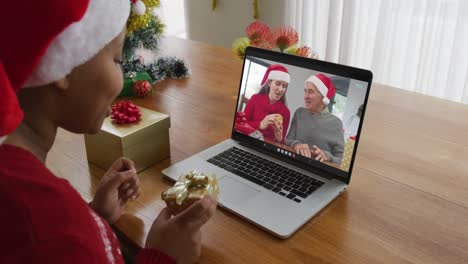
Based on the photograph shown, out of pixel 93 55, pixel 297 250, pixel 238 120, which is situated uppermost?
pixel 93 55

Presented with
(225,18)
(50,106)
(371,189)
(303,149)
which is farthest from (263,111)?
(225,18)

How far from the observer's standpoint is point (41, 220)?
1.76ft

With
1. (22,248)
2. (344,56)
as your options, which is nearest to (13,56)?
(22,248)

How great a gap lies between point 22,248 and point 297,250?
43 centimetres

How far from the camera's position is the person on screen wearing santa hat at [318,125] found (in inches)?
36.3

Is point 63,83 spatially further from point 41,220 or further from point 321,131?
point 321,131

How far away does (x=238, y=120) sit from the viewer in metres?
1.08

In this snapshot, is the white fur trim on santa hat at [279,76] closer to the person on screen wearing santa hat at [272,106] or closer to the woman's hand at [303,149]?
the person on screen wearing santa hat at [272,106]

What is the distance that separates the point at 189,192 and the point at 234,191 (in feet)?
0.47

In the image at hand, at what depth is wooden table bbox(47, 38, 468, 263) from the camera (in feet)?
2.50

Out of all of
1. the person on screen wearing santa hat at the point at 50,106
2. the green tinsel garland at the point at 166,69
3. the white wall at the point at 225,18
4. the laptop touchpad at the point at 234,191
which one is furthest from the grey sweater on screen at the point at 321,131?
the white wall at the point at 225,18

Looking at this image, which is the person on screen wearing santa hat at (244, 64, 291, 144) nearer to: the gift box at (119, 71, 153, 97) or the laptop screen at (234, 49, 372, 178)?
the laptop screen at (234, 49, 372, 178)

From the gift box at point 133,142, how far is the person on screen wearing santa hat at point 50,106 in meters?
0.28

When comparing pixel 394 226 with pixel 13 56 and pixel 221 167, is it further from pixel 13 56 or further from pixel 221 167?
pixel 13 56
